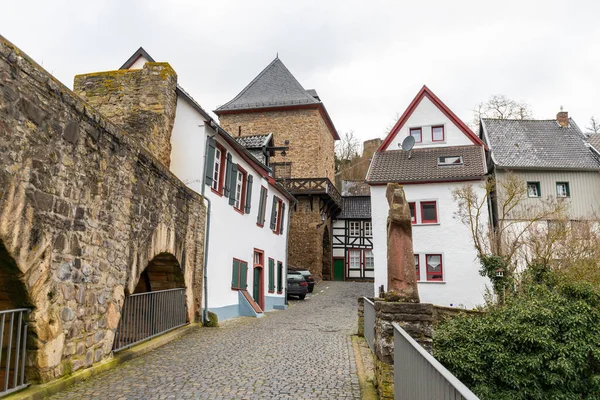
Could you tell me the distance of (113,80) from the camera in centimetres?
1255

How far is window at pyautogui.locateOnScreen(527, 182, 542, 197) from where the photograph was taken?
2325cm

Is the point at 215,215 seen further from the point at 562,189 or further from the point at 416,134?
the point at 562,189

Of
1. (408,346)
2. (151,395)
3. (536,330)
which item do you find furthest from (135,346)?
(536,330)

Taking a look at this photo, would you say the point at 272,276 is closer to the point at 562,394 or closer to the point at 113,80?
the point at 113,80

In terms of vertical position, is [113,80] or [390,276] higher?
[113,80]

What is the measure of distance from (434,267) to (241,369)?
47.8 ft

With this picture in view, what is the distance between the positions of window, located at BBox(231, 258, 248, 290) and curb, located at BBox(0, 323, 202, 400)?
431 centimetres

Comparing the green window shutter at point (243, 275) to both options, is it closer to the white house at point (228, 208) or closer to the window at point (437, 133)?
the white house at point (228, 208)

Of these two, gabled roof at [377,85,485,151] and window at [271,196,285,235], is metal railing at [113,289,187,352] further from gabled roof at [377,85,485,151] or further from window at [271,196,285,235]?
gabled roof at [377,85,485,151]

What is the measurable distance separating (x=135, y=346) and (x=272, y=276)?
37.7 ft

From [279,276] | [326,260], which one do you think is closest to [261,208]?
[279,276]

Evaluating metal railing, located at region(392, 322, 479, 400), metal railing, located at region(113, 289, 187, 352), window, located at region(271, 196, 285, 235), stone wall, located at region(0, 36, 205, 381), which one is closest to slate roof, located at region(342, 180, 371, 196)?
window, located at region(271, 196, 285, 235)

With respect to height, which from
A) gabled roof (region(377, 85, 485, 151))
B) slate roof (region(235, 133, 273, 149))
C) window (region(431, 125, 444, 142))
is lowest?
slate roof (region(235, 133, 273, 149))

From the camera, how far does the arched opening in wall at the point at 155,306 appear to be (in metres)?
7.77
